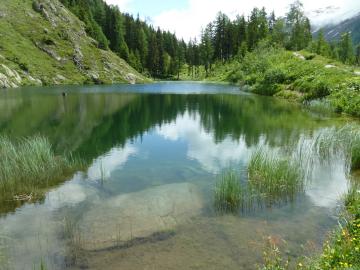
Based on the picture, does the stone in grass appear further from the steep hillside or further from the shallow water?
the steep hillside

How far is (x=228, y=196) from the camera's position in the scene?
1282 cm

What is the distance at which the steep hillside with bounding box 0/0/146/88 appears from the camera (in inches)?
3748

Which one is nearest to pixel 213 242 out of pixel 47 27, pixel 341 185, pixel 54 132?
pixel 341 185

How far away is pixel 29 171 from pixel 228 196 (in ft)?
29.1

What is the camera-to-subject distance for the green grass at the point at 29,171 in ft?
45.9

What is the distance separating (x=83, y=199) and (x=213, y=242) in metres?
6.05

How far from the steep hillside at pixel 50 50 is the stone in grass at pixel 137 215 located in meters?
81.5

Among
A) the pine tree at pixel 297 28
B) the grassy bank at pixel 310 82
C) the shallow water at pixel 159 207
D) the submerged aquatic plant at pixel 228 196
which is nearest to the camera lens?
the shallow water at pixel 159 207

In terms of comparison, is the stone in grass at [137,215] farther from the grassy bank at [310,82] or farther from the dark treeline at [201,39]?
the dark treeline at [201,39]

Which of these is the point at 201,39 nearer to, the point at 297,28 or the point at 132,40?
the point at 132,40

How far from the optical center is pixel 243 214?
39.4 feet

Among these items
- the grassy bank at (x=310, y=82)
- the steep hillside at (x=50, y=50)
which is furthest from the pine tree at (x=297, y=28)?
the steep hillside at (x=50, y=50)

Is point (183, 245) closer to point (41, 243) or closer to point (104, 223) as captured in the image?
point (104, 223)

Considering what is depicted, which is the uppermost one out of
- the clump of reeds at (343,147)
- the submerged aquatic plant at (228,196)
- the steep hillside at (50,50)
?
the steep hillside at (50,50)
